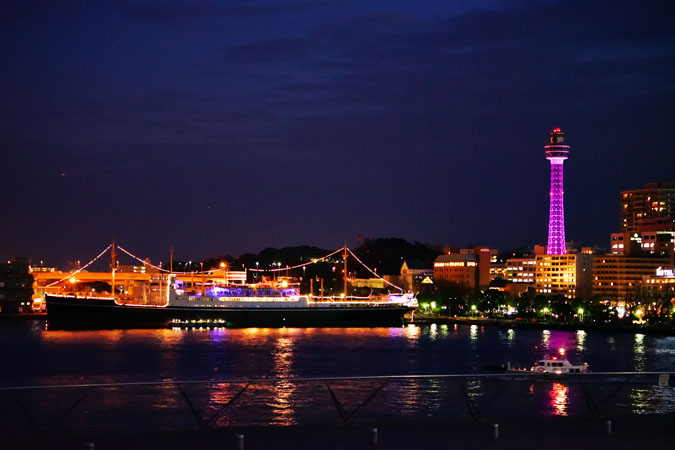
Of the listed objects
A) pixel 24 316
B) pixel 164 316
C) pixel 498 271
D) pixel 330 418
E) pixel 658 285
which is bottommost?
pixel 24 316

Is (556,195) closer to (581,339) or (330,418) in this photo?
(581,339)

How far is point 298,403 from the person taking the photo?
22.1 meters

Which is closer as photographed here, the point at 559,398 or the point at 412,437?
the point at 412,437

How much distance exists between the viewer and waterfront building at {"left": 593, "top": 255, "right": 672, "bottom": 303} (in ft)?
357

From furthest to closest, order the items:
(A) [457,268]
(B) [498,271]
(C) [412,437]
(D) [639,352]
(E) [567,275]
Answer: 1. (B) [498,271]
2. (A) [457,268]
3. (E) [567,275]
4. (D) [639,352]
5. (C) [412,437]

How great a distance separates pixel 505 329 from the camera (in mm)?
74125

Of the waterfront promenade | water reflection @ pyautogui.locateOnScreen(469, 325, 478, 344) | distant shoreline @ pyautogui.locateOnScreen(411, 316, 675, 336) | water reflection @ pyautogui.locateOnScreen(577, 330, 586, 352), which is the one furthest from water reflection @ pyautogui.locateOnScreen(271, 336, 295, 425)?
distant shoreline @ pyautogui.locateOnScreen(411, 316, 675, 336)

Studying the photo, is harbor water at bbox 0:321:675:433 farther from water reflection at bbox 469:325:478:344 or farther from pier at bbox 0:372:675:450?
water reflection at bbox 469:325:478:344

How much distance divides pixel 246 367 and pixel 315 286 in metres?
83.0

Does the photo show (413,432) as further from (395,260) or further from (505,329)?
(395,260)

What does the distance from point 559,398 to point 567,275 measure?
9376 centimetres

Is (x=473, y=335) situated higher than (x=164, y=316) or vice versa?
(x=164, y=316)

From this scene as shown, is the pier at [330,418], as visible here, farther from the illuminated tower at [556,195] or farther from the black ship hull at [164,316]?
the illuminated tower at [556,195]

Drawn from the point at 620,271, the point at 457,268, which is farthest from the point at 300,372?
the point at 457,268
